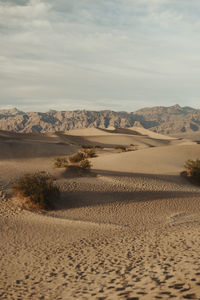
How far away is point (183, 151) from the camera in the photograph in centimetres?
3072

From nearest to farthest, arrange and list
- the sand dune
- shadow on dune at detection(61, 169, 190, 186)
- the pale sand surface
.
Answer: the pale sand surface, shadow on dune at detection(61, 169, 190, 186), the sand dune

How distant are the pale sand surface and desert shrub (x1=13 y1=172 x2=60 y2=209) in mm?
554

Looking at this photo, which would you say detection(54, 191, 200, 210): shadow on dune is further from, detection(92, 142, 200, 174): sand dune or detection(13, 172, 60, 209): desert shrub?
detection(92, 142, 200, 174): sand dune

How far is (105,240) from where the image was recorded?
9812 mm

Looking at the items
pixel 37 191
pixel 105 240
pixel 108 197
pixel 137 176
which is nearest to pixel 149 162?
pixel 137 176

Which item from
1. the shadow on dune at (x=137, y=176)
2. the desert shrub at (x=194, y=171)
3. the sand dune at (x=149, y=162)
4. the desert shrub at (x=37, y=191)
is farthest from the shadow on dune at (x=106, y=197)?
the sand dune at (x=149, y=162)

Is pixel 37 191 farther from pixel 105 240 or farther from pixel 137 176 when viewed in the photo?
pixel 137 176

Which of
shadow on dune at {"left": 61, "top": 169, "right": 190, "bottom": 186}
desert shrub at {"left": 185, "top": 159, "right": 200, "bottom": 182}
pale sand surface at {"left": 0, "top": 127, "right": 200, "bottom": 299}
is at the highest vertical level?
desert shrub at {"left": 185, "top": 159, "right": 200, "bottom": 182}

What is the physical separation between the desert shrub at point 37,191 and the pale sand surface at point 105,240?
1.82ft

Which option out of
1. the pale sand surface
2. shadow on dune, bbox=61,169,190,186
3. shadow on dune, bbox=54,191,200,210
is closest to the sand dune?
shadow on dune, bbox=61,169,190,186

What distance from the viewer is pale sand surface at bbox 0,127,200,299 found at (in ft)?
19.4

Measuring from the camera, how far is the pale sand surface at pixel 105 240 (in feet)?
19.4

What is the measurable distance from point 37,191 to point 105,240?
17.6 feet

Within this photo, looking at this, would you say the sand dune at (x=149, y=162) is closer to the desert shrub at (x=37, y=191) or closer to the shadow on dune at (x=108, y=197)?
the shadow on dune at (x=108, y=197)
